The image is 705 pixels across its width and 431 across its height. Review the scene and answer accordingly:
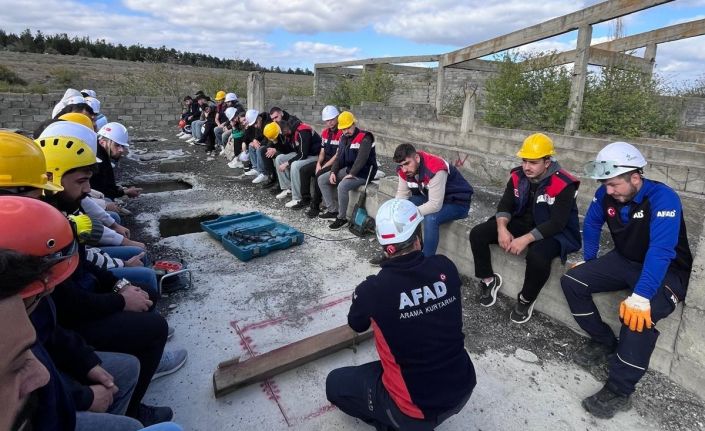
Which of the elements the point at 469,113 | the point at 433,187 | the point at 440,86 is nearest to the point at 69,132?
the point at 433,187

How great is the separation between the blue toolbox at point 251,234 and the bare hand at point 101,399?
8.15ft

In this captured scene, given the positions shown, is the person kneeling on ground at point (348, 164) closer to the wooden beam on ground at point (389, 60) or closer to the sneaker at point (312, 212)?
the sneaker at point (312, 212)

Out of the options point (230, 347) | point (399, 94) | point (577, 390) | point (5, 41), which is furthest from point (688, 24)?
point (5, 41)

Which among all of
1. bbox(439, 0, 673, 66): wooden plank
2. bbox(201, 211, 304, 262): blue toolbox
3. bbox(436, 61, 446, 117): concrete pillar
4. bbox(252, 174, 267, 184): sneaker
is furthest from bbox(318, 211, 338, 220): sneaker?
bbox(436, 61, 446, 117): concrete pillar

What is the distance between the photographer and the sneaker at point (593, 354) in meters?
2.82

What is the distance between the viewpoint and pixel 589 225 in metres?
2.96

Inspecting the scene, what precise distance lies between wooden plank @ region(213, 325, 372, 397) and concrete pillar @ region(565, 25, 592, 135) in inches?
310

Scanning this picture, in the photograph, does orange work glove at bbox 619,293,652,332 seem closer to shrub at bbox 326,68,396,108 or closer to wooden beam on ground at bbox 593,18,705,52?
wooden beam on ground at bbox 593,18,705,52

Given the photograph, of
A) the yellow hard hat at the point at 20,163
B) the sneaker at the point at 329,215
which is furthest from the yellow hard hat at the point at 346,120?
the yellow hard hat at the point at 20,163

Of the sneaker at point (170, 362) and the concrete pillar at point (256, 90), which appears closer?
the sneaker at point (170, 362)

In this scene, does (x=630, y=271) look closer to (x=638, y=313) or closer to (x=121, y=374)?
(x=638, y=313)

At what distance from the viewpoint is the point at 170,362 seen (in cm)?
266

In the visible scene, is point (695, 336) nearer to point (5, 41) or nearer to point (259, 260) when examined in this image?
point (259, 260)

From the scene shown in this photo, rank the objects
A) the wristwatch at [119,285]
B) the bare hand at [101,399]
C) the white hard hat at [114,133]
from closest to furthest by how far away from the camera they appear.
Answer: the bare hand at [101,399] → the wristwatch at [119,285] → the white hard hat at [114,133]
